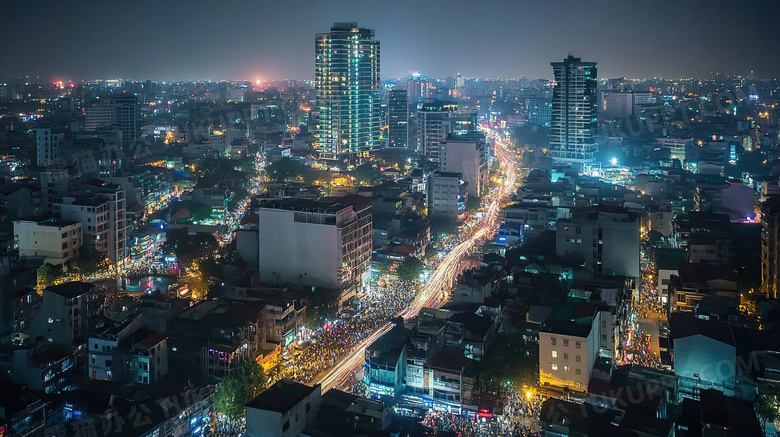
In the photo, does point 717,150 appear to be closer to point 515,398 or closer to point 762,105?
point 762,105

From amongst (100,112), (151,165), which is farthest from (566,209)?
(100,112)

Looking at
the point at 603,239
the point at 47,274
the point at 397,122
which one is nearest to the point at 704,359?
the point at 603,239

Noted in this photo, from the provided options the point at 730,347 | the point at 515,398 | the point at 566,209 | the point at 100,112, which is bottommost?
the point at 515,398

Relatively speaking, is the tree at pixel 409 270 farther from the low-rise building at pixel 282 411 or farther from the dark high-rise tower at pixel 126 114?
the dark high-rise tower at pixel 126 114

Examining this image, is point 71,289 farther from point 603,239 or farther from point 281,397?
point 603,239

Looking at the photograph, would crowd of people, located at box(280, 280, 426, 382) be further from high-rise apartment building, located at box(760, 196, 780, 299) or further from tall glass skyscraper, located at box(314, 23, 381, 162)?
tall glass skyscraper, located at box(314, 23, 381, 162)
